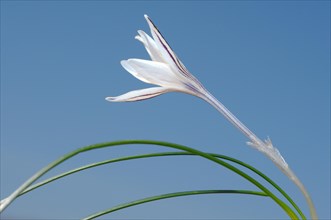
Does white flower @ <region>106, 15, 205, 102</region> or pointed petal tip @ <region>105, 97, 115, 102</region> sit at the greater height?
white flower @ <region>106, 15, 205, 102</region>

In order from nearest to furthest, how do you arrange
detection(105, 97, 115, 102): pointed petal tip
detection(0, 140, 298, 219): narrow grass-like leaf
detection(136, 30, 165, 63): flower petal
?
detection(0, 140, 298, 219): narrow grass-like leaf, detection(105, 97, 115, 102): pointed petal tip, detection(136, 30, 165, 63): flower petal

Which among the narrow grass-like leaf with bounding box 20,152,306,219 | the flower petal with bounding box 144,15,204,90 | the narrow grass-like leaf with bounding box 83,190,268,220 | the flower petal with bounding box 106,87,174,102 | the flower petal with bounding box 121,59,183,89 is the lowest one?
the narrow grass-like leaf with bounding box 83,190,268,220

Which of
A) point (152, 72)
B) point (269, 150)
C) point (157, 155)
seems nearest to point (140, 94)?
point (152, 72)

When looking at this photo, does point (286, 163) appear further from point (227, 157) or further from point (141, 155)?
point (141, 155)

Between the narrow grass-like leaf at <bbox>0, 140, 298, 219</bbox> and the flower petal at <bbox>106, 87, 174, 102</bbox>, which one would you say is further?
the flower petal at <bbox>106, 87, 174, 102</bbox>

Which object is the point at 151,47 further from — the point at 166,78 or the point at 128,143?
the point at 128,143

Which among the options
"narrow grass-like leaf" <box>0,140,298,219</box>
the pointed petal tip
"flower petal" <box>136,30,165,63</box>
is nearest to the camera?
"narrow grass-like leaf" <box>0,140,298,219</box>

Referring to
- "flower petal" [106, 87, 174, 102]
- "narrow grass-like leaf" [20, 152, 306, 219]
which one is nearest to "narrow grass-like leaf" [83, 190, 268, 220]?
"narrow grass-like leaf" [20, 152, 306, 219]

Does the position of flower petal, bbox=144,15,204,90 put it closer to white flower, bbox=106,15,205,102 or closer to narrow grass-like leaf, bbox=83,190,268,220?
white flower, bbox=106,15,205,102
